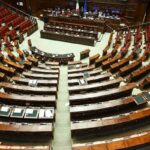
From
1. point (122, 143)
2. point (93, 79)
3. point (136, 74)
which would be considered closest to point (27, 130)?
point (122, 143)

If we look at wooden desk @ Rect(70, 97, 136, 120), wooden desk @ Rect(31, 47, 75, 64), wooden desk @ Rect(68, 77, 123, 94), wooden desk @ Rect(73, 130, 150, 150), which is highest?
wooden desk @ Rect(31, 47, 75, 64)

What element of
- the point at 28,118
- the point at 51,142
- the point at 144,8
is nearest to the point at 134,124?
the point at 51,142

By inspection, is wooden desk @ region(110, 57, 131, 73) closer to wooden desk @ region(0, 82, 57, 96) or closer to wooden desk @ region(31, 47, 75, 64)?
wooden desk @ region(31, 47, 75, 64)

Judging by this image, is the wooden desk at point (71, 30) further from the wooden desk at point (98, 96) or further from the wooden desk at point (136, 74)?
the wooden desk at point (98, 96)

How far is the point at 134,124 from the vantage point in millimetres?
6723

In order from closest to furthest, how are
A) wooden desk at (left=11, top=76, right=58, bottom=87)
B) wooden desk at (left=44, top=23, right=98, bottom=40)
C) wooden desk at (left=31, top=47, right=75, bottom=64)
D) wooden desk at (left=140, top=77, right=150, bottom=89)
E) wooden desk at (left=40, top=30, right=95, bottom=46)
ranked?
wooden desk at (left=140, top=77, right=150, bottom=89) → wooden desk at (left=11, top=76, right=58, bottom=87) → wooden desk at (left=31, top=47, right=75, bottom=64) → wooden desk at (left=40, top=30, right=95, bottom=46) → wooden desk at (left=44, top=23, right=98, bottom=40)

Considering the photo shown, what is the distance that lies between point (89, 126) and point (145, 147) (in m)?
1.70

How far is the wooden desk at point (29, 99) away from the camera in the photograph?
7398mm

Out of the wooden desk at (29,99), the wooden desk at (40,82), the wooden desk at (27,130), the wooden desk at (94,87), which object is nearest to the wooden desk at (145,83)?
the wooden desk at (94,87)

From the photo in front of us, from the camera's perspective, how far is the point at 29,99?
7438 millimetres

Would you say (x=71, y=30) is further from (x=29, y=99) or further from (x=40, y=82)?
(x=29, y=99)

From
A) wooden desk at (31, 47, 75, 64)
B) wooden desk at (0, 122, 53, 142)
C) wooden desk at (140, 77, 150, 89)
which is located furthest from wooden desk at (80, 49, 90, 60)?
wooden desk at (0, 122, 53, 142)

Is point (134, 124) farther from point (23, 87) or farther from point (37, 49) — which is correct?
point (37, 49)

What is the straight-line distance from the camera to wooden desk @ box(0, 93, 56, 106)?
24.3 feet
